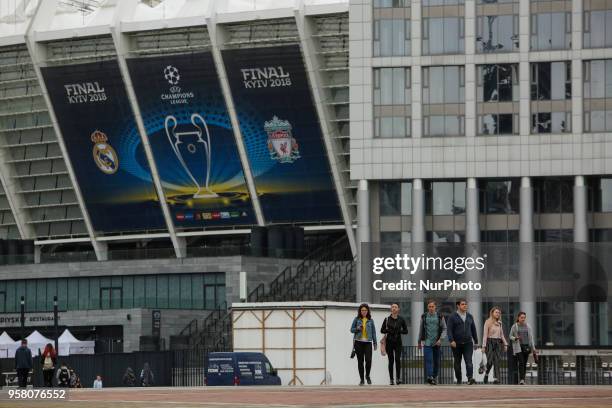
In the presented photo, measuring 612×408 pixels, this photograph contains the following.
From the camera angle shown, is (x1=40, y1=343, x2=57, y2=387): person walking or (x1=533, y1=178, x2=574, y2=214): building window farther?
(x1=533, y1=178, x2=574, y2=214): building window

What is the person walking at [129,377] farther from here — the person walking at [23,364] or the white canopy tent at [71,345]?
the white canopy tent at [71,345]

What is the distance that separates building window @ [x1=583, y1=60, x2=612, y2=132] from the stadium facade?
0.09 m

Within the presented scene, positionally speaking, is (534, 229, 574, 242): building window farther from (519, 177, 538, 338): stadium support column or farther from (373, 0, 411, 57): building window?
(373, 0, 411, 57): building window

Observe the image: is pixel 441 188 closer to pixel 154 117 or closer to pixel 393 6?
pixel 393 6

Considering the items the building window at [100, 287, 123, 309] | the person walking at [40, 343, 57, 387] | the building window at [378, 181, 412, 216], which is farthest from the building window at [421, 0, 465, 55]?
the person walking at [40, 343, 57, 387]

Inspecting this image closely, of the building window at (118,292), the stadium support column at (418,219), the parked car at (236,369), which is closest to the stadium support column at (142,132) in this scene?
the building window at (118,292)

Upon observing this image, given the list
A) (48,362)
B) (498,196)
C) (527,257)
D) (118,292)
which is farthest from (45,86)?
(48,362)

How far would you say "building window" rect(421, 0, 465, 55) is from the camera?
91.1 m

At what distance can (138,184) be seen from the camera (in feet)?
384

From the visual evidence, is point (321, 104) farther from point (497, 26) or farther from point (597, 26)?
point (597, 26)

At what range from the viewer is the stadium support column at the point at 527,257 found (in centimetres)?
8562

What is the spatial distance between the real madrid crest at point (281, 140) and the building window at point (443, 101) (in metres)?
18.5

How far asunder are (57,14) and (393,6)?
31.6 m

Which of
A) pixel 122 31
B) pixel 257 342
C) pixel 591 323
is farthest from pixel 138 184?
pixel 257 342
